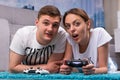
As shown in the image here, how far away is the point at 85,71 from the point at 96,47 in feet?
1.51

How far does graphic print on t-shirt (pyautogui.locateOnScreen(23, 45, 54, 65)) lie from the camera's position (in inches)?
59.7

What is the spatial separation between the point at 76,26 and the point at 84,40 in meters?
0.15

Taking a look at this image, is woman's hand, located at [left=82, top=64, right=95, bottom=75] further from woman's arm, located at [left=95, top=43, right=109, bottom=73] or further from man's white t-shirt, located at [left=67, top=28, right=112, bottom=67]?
man's white t-shirt, located at [left=67, top=28, right=112, bottom=67]

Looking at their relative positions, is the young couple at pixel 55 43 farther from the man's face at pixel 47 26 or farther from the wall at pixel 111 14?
the wall at pixel 111 14

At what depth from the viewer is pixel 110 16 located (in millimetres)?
4105

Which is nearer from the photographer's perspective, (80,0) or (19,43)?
(19,43)

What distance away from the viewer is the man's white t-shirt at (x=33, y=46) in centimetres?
150

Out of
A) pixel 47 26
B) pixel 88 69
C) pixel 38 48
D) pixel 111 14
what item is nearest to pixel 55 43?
pixel 38 48

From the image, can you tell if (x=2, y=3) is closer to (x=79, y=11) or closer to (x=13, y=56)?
(x=13, y=56)

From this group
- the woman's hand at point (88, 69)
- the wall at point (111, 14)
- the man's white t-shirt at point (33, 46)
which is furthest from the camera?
→ the wall at point (111, 14)

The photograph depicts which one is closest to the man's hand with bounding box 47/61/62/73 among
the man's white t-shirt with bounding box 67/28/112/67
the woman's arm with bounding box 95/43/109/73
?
the man's white t-shirt with bounding box 67/28/112/67

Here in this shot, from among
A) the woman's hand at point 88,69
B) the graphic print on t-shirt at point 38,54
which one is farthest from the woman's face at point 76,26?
the woman's hand at point 88,69

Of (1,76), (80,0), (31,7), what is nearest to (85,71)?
(1,76)

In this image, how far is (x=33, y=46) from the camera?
1524 millimetres
